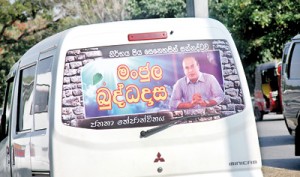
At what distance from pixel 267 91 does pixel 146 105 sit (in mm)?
31485

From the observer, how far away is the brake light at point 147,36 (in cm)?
848

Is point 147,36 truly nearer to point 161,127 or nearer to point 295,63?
point 161,127

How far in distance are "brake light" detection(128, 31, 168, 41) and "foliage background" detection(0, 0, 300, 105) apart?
28.4m

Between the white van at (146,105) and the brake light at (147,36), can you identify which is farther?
the brake light at (147,36)

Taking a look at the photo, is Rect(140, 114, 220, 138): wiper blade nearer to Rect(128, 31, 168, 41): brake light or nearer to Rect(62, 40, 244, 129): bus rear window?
Rect(62, 40, 244, 129): bus rear window

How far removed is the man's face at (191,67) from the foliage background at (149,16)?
28428 mm

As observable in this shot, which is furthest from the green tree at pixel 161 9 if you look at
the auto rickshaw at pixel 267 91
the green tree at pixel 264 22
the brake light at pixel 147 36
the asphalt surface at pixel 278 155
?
the brake light at pixel 147 36

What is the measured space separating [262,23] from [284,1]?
1.44 m

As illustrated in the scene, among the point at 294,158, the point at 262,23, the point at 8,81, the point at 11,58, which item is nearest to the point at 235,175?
the point at 8,81

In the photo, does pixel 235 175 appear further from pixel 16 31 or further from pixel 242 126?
pixel 16 31

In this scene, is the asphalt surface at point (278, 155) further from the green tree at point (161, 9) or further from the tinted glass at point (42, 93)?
the green tree at point (161, 9)

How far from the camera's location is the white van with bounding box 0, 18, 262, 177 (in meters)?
8.26

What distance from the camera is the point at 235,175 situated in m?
8.42

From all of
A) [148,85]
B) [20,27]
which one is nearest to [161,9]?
[20,27]
